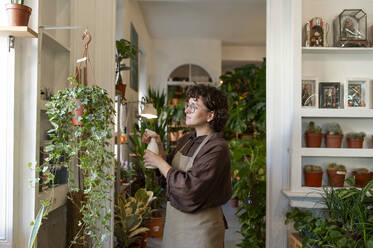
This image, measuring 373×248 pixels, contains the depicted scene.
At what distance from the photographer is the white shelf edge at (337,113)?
2371mm

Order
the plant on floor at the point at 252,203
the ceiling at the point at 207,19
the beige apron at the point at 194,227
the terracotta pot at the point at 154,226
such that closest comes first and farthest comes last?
the beige apron at the point at 194,227 → the plant on floor at the point at 252,203 → the terracotta pot at the point at 154,226 → the ceiling at the point at 207,19

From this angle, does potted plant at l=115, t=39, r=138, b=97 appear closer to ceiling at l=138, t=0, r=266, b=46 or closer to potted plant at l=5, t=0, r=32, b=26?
potted plant at l=5, t=0, r=32, b=26

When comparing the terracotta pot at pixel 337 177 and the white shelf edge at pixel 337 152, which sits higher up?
the white shelf edge at pixel 337 152

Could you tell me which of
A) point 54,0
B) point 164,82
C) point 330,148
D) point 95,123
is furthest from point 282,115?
point 164,82

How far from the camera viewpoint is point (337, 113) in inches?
94.1

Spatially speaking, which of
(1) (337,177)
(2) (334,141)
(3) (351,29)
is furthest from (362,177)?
(3) (351,29)

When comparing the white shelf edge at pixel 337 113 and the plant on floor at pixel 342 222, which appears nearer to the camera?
the plant on floor at pixel 342 222

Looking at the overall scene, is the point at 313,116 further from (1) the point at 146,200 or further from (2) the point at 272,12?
(1) the point at 146,200

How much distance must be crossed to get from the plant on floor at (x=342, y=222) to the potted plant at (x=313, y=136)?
34 centimetres

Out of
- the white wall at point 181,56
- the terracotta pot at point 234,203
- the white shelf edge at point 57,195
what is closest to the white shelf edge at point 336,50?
the white shelf edge at point 57,195

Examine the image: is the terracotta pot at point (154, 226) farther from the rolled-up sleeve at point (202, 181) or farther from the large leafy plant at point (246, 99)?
the rolled-up sleeve at point (202, 181)

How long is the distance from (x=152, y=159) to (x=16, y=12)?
0.95m

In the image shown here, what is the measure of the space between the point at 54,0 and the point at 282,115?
177 cm

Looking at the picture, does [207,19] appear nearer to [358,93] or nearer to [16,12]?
[358,93]
